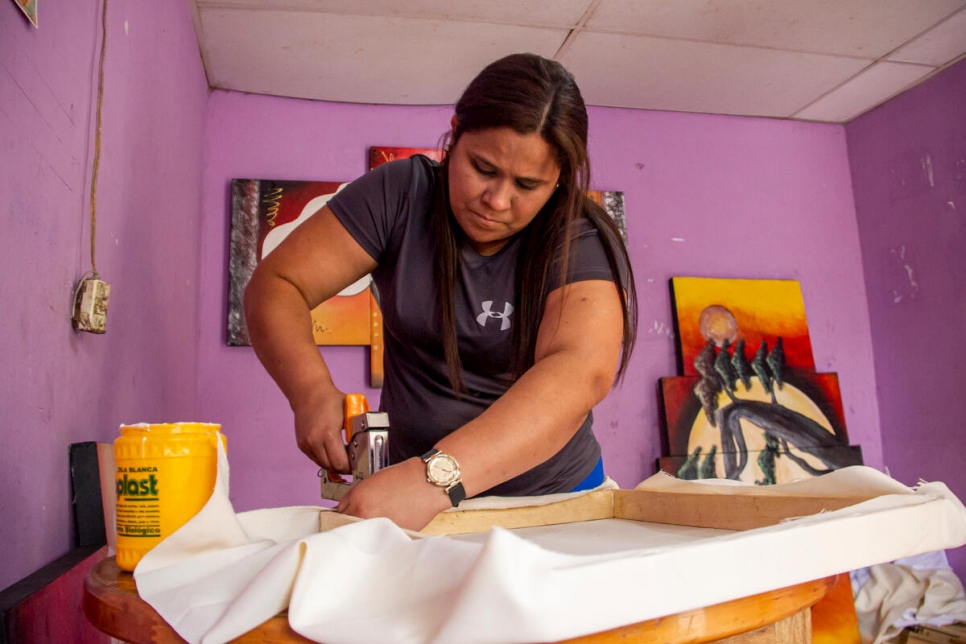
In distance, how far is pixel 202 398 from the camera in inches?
98.2

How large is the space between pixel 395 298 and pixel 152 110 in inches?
37.7

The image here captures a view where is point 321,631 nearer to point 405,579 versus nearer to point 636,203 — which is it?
point 405,579

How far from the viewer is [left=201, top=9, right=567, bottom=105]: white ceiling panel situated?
91.0 inches

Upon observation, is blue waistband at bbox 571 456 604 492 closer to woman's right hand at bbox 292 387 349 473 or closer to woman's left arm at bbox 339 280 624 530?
woman's left arm at bbox 339 280 624 530

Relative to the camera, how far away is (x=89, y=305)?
1139 millimetres

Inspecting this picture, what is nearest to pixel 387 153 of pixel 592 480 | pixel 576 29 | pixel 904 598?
pixel 576 29

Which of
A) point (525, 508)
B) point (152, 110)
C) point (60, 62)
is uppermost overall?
point (152, 110)

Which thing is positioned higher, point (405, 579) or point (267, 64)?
point (267, 64)

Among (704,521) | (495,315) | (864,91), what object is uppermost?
(864,91)

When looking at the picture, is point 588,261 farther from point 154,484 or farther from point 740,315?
point 740,315

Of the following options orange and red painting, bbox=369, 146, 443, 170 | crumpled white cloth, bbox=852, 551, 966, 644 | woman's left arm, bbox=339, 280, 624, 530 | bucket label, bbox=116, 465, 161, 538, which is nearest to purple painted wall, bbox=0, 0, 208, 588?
bucket label, bbox=116, 465, 161, 538

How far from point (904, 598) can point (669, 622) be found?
252 cm

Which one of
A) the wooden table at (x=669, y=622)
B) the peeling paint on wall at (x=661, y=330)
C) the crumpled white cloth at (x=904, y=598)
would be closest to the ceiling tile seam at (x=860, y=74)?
the peeling paint on wall at (x=661, y=330)

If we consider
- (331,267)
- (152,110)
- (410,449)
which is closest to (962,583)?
(410,449)
